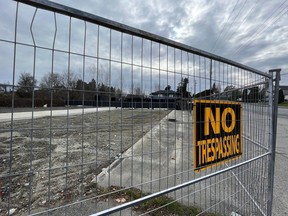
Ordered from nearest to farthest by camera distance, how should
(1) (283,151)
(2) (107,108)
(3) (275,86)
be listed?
(2) (107,108)
(3) (275,86)
(1) (283,151)

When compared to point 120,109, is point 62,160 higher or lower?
lower

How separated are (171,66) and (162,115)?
0.54 m

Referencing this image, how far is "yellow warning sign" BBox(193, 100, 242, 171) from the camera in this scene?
225cm

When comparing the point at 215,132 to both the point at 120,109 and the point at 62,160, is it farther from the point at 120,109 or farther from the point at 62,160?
the point at 62,160

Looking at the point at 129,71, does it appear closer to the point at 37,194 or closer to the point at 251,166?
the point at 251,166

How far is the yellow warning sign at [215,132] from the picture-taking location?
7.38ft

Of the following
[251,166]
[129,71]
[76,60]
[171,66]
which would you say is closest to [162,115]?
[171,66]

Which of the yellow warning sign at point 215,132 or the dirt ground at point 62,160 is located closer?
the dirt ground at point 62,160

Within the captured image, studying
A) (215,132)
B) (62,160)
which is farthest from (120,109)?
(62,160)

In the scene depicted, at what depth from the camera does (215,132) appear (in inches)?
96.2

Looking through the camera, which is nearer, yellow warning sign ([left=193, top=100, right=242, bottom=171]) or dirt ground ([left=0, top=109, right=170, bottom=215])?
dirt ground ([left=0, top=109, right=170, bottom=215])

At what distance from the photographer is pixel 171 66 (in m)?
1.99

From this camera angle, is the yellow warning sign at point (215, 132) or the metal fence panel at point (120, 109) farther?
the yellow warning sign at point (215, 132)

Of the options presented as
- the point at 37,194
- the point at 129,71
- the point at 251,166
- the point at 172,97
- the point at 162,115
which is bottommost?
the point at 37,194
